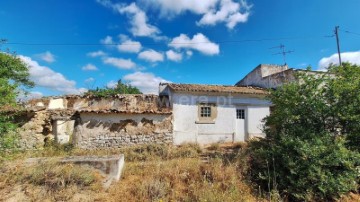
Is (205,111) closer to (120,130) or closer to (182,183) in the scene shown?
(120,130)

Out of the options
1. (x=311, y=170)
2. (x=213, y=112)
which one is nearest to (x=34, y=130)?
(x=213, y=112)

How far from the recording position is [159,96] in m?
15.6

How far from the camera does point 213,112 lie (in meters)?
15.0

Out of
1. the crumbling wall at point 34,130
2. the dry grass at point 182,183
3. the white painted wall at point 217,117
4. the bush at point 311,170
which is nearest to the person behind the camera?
the dry grass at point 182,183

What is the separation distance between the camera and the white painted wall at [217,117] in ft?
47.1

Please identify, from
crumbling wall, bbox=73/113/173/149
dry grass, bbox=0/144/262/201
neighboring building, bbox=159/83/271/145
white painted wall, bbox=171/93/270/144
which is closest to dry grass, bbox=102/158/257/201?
dry grass, bbox=0/144/262/201

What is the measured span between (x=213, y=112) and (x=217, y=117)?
0.43 metres

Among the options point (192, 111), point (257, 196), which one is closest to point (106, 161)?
point (257, 196)

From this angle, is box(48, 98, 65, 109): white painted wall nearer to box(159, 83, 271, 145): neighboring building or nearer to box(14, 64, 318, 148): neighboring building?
box(14, 64, 318, 148): neighboring building

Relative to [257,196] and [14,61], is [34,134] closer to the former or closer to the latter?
[14,61]

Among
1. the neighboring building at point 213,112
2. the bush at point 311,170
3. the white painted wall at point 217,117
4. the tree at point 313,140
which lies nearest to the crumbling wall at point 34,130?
the neighboring building at point 213,112

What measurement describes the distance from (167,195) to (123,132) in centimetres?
818

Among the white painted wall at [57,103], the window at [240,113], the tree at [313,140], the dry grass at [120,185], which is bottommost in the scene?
the dry grass at [120,185]

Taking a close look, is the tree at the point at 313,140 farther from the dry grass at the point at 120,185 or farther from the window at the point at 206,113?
the window at the point at 206,113
